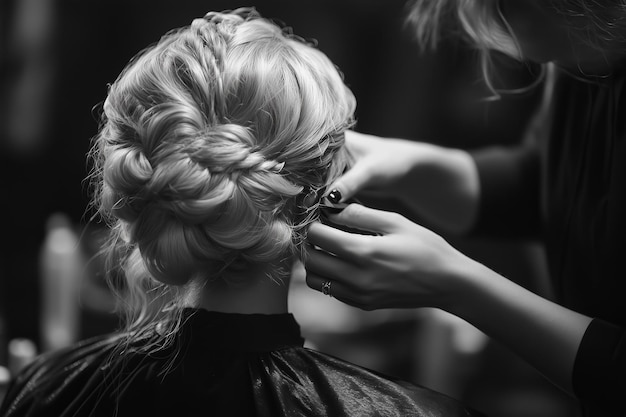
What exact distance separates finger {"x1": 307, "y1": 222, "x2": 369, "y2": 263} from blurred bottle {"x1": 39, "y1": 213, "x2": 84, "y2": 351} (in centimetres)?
83

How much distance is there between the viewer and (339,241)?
72 cm

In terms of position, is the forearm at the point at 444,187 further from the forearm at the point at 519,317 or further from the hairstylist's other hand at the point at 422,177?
the forearm at the point at 519,317

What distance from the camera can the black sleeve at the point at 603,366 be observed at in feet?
2.39

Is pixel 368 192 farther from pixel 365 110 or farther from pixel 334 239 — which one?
pixel 365 110

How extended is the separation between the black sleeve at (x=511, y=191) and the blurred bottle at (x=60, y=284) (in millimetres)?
888

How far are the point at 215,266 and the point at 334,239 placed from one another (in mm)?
145

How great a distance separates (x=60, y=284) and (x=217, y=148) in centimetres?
91

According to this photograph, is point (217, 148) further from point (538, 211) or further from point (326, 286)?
point (538, 211)

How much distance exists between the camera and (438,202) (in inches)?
44.8

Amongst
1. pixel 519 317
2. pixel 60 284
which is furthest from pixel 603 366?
pixel 60 284

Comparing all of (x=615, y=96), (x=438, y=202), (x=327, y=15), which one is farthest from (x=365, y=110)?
(x=615, y=96)

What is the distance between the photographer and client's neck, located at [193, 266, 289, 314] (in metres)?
0.75

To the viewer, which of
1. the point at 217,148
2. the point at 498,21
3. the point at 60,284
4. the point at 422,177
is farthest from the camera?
the point at 60,284

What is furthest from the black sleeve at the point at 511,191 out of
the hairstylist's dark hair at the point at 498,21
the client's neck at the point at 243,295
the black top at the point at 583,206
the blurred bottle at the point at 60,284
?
the blurred bottle at the point at 60,284
